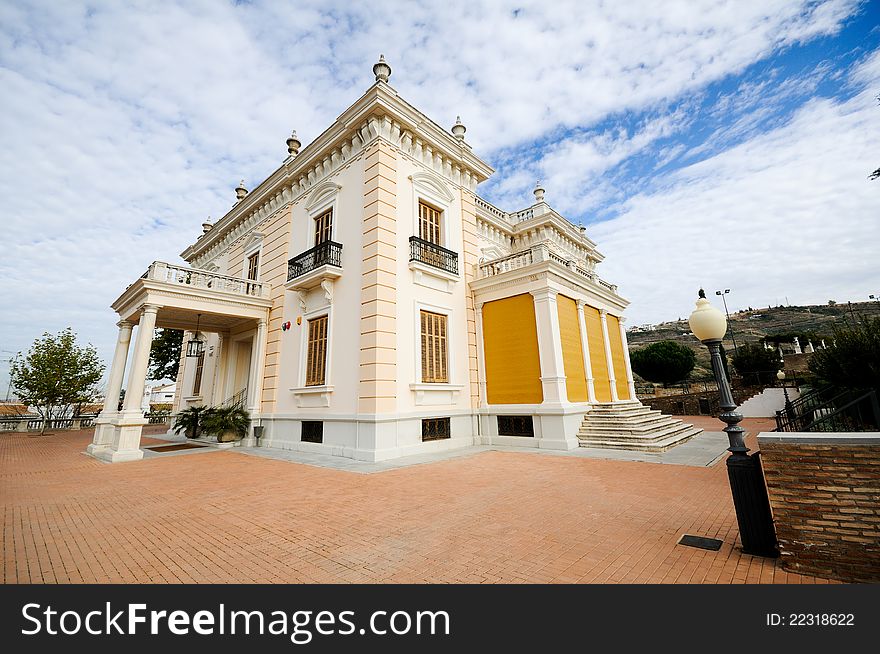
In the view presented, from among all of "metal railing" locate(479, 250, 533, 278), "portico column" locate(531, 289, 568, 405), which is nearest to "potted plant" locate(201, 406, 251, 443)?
"metal railing" locate(479, 250, 533, 278)

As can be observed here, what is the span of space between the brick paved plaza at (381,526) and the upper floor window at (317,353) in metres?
3.45

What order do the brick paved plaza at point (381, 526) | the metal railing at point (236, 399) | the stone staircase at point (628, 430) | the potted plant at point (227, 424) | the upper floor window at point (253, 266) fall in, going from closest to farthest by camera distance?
the brick paved plaza at point (381, 526), the stone staircase at point (628, 430), the potted plant at point (227, 424), the metal railing at point (236, 399), the upper floor window at point (253, 266)

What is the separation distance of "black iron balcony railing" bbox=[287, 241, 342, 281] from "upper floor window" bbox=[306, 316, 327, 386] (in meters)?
1.65

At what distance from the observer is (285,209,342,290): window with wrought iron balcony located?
1088 cm

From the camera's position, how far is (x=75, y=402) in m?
20.4

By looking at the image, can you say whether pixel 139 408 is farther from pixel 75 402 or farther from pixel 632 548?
pixel 75 402

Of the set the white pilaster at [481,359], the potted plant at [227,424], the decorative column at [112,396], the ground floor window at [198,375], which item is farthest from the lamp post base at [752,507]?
the ground floor window at [198,375]

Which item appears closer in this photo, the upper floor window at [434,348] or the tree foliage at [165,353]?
the upper floor window at [434,348]

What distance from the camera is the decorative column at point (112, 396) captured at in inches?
442

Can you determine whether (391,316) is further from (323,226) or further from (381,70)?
(381,70)

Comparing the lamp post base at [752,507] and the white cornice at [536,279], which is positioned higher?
the white cornice at [536,279]

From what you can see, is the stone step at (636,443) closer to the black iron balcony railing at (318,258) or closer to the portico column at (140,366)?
the black iron balcony railing at (318,258)

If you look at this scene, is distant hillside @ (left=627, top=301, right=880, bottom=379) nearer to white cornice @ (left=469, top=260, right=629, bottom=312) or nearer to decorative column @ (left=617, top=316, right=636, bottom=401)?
decorative column @ (left=617, top=316, right=636, bottom=401)

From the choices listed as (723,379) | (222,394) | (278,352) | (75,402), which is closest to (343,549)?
(723,379)
